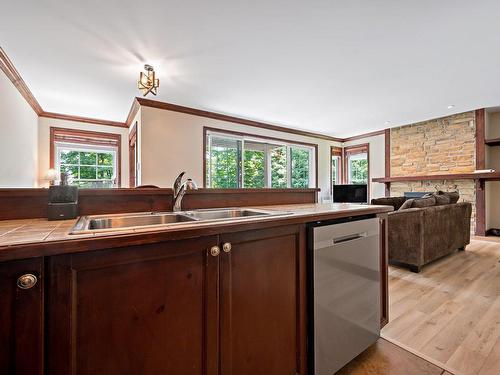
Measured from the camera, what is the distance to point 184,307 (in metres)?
0.83

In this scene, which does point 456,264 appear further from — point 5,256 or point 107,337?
point 5,256

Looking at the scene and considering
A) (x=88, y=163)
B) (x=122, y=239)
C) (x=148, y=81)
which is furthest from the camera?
(x=88, y=163)

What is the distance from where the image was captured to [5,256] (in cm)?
57

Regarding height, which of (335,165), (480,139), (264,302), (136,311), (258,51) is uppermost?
(258,51)

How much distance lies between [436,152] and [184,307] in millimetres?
6343

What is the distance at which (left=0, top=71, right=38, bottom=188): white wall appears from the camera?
9.72ft

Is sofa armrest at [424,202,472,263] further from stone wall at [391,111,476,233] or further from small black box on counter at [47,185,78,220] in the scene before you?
small black box on counter at [47,185,78,220]

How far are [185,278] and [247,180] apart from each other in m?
4.59

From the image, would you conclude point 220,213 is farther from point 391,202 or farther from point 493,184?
point 493,184

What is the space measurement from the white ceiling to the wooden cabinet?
204cm

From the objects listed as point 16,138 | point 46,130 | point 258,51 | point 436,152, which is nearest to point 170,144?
point 16,138

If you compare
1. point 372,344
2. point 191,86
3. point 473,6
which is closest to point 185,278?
point 372,344

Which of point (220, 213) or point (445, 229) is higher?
point (220, 213)

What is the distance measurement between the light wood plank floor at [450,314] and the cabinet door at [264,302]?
39.3 inches
